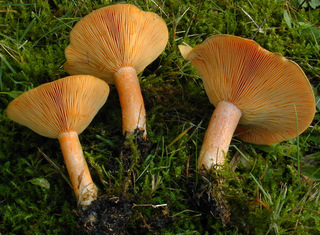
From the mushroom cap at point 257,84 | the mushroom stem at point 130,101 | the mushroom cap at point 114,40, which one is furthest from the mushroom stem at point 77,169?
the mushroom cap at point 257,84

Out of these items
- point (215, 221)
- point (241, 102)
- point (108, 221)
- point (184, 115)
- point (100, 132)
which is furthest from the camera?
point (184, 115)

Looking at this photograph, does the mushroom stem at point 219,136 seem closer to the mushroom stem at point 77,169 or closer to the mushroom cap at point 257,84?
the mushroom cap at point 257,84

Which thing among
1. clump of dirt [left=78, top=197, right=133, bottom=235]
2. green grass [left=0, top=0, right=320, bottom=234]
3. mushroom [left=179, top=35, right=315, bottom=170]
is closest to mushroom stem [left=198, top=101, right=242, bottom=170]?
mushroom [left=179, top=35, right=315, bottom=170]

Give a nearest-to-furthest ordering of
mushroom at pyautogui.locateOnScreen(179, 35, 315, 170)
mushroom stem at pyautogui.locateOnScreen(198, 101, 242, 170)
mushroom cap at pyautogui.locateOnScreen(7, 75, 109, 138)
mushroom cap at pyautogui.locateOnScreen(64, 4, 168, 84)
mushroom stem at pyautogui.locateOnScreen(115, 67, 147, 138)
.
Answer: mushroom cap at pyautogui.locateOnScreen(7, 75, 109, 138) → mushroom at pyautogui.locateOnScreen(179, 35, 315, 170) → mushroom cap at pyautogui.locateOnScreen(64, 4, 168, 84) → mushroom stem at pyautogui.locateOnScreen(198, 101, 242, 170) → mushroom stem at pyautogui.locateOnScreen(115, 67, 147, 138)

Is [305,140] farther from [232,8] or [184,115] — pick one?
[232,8]

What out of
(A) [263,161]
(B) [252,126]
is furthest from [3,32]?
(A) [263,161]

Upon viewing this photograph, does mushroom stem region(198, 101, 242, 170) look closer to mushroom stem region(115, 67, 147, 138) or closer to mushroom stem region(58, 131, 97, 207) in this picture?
mushroom stem region(115, 67, 147, 138)

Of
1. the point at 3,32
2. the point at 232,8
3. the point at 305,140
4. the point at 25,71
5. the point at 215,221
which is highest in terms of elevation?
the point at 232,8
